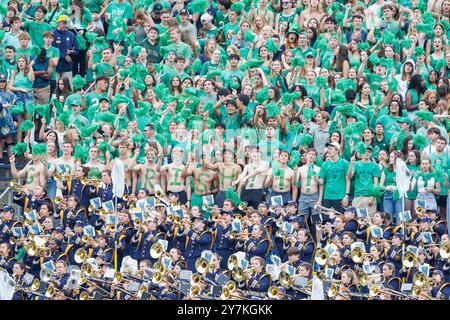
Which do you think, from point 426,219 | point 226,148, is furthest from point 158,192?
point 426,219

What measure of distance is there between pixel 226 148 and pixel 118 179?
1.60 m

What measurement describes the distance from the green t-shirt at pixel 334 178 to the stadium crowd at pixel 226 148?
0.05ft

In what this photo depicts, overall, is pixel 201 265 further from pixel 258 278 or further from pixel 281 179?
pixel 281 179

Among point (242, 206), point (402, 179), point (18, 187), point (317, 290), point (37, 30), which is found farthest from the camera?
point (37, 30)

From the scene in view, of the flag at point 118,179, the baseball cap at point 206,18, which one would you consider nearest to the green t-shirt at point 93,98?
the flag at point 118,179

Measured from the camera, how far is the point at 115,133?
2659 cm

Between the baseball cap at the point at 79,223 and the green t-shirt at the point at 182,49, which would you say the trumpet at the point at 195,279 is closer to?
the baseball cap at the point at 79,223

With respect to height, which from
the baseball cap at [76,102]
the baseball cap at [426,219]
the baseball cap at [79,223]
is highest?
the baseball cap at [76,102]

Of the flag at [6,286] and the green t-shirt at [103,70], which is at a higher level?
the green t-shirt at [103,70]

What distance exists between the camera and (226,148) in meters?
26.3

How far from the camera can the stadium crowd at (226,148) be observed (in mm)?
24547

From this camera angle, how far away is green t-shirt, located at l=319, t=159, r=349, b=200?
2580cm

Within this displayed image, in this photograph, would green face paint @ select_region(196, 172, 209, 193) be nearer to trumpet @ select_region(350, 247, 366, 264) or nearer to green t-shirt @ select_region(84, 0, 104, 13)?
trumpet @ select_region(350, 247, 366, 264)
